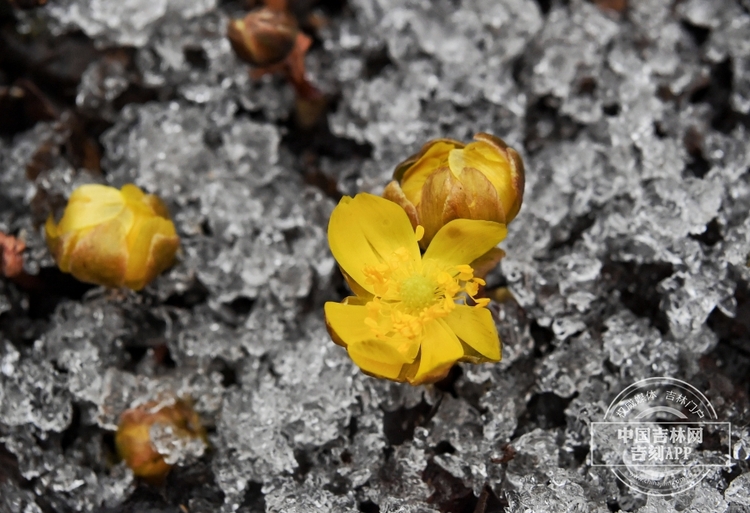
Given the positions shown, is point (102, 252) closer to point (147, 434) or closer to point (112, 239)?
point (112, 239)

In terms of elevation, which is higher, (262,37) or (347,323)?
(262,37)

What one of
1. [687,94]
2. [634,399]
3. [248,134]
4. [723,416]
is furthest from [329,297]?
[687,94]

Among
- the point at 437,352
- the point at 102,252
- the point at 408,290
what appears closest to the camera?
the point at 437,352

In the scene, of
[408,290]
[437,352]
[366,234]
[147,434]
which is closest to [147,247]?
[147,434]

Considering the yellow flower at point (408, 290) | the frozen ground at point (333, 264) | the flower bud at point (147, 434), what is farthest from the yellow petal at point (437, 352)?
the flower bud at point (147, 434)

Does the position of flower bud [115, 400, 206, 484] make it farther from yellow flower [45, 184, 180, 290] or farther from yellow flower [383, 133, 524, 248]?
yellow flower [383, 133, 524, 248]

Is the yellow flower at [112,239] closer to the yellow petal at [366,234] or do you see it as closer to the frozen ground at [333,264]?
the frozen ground at [333,264]

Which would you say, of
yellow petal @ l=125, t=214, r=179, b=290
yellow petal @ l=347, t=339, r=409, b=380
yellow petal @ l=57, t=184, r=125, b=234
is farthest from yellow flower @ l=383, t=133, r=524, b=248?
yellow petal @ l=57, t=184, r=125, b=234

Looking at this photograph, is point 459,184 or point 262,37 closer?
point 459,184
